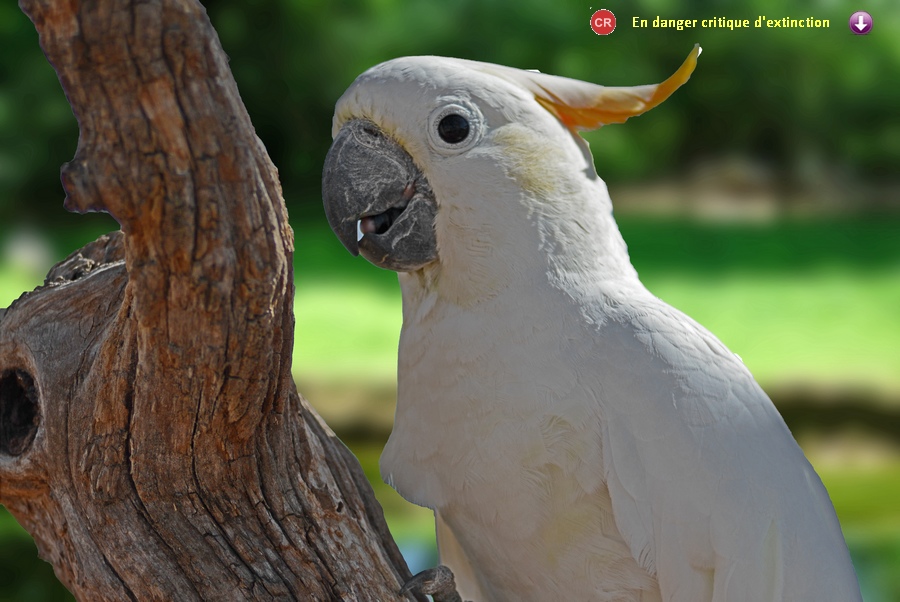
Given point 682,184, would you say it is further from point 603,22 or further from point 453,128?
point 453,128

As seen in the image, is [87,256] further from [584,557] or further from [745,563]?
[745,563]

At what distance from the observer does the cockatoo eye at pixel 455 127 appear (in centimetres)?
162

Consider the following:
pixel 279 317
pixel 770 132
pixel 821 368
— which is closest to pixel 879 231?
pixel 770 132

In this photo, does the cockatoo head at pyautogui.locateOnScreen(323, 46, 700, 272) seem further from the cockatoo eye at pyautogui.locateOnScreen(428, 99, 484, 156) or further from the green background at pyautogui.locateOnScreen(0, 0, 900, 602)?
the green background at pyautogui.locateOnScreen(0, 0, 900, 602)

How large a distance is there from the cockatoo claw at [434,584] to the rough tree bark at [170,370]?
0.03 m

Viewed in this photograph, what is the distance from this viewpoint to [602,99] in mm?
1706

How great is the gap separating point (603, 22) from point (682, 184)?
190 cm

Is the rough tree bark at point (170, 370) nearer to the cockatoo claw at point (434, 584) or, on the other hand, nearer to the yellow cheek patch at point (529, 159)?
the cockatoo claw at point (434, 584)

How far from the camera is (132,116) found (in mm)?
1138

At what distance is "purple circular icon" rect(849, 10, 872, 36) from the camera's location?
666cm

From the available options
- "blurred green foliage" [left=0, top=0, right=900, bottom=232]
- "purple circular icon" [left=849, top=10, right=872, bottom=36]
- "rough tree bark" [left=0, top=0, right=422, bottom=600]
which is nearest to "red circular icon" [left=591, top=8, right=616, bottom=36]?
"blurred green foliage" [left=0, top=0, right=900, bottom=232]

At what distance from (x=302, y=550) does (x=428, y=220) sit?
66cm

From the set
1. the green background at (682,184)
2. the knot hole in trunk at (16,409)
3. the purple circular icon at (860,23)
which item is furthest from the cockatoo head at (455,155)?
the purple circular icon at (860,23)

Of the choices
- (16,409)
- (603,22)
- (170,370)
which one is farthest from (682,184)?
(170,370)
